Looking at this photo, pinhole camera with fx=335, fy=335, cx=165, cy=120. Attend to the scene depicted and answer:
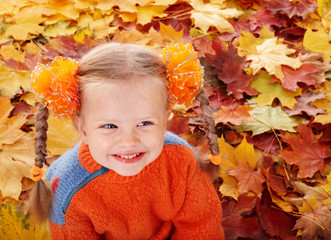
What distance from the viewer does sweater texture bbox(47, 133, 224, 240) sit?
934mm

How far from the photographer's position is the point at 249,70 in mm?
1718

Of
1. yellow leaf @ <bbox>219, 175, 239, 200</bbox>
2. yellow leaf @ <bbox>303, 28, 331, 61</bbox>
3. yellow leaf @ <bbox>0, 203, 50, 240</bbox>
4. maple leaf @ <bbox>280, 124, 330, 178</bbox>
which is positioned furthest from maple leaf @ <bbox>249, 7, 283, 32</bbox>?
yellow leaf @ <bbox>0, 203, 50, 240</bbox>

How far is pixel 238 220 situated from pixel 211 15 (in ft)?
4.16

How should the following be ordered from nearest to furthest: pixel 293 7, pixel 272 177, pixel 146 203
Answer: pixel 146 203 → pixel 272 177 → pixel 293 7

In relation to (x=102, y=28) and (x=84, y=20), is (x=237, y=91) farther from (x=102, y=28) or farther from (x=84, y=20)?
(x=84, y=20)

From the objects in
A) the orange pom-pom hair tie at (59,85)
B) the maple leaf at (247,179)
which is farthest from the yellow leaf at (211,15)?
the orange pom-pom hair tie at (59,85)

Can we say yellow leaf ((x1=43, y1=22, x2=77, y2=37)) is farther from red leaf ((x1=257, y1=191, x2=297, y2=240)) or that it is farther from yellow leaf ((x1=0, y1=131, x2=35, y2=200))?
red leaf ((x1=257, y1=191, x2=297, y2=240))

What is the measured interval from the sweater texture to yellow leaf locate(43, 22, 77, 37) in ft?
3.86

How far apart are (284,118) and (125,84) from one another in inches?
39.7

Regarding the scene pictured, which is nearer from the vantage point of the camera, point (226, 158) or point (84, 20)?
point (226, 158)

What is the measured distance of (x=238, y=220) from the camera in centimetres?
126

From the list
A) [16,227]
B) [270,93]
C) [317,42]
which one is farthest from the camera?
[317,42]

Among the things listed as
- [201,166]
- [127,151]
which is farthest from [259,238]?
[127,151]

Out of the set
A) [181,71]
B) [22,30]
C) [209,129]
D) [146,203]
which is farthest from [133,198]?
[22,30]
